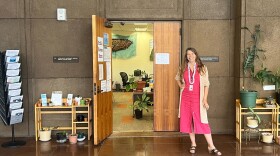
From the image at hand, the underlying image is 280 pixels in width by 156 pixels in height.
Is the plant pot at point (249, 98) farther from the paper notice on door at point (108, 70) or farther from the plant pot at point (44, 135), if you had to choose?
the plant pot at point (44, 135)

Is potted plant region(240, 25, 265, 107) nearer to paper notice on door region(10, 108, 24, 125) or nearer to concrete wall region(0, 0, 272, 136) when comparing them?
concrete wall region(0, 0, 272, 136)

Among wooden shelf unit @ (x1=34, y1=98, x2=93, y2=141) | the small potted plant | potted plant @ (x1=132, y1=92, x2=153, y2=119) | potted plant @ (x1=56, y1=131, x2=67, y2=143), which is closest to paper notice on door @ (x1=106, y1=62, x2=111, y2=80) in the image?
wooden shelf unit @ (x1=34, y1=98, x2=93, y2=141)

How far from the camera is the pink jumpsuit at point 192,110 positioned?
14.7 feet

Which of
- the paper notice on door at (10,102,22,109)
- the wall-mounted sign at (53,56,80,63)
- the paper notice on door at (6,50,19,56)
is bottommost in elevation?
the paper notice on door at (10,102,22,109)

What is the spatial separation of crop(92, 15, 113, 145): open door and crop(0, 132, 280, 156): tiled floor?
0.89 feet

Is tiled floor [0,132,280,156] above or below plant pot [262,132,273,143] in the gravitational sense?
below

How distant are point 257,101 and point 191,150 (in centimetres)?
164

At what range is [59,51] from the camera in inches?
223

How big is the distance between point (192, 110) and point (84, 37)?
2.52 meters

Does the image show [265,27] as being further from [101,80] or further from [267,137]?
[101,80]

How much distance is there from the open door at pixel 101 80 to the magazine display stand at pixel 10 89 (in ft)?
4.51

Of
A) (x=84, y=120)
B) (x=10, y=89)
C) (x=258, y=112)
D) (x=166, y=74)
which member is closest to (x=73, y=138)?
(x=84, y=120)

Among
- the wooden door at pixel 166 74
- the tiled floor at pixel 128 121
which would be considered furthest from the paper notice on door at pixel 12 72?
the wooden door at pixel 166 74

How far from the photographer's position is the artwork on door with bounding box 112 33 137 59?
13.1 meters
